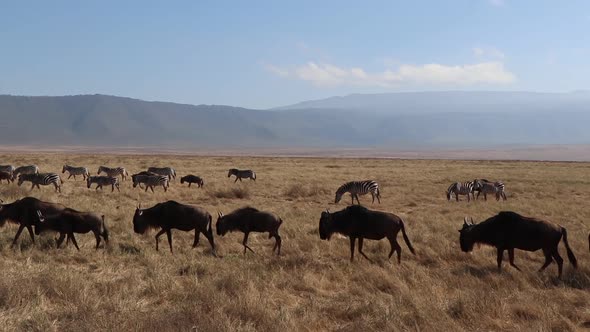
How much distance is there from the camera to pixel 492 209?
2247 cm

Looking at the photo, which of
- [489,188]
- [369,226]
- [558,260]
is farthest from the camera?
[489,188]

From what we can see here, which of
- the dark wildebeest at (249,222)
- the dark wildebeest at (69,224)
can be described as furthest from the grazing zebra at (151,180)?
the dark wildebeest at (249,222)

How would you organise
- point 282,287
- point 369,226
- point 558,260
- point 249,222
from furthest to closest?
point 249,222
point 369,226
point 558,260
point 282,287

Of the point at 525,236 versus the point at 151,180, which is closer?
the point at 525,236

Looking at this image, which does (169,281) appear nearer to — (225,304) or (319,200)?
(225,304)

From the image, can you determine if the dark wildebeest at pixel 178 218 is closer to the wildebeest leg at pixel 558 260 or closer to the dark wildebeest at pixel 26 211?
the dark wildebeest at pixel 26 211

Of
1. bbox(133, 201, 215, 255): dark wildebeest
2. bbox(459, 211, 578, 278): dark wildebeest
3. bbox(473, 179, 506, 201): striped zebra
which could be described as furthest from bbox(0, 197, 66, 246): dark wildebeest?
bbox(473, 179, 506, 201): striped zebra

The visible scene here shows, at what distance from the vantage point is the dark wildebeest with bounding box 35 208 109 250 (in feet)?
39.2

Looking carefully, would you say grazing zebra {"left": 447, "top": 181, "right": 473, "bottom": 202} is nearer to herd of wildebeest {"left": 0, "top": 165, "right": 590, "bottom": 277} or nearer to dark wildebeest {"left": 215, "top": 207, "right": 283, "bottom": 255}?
herd of wildebeest {"left": 0, "top": 165, "right": 590, "bottom": 277}

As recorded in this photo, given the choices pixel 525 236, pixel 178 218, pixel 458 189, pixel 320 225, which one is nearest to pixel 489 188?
pixel 458 189

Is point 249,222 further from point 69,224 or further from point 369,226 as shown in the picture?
point 69,224

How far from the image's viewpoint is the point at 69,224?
1202 centimetres

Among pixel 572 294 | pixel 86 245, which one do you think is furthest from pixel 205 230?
pixel 572 294

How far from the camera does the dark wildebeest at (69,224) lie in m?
11.9
